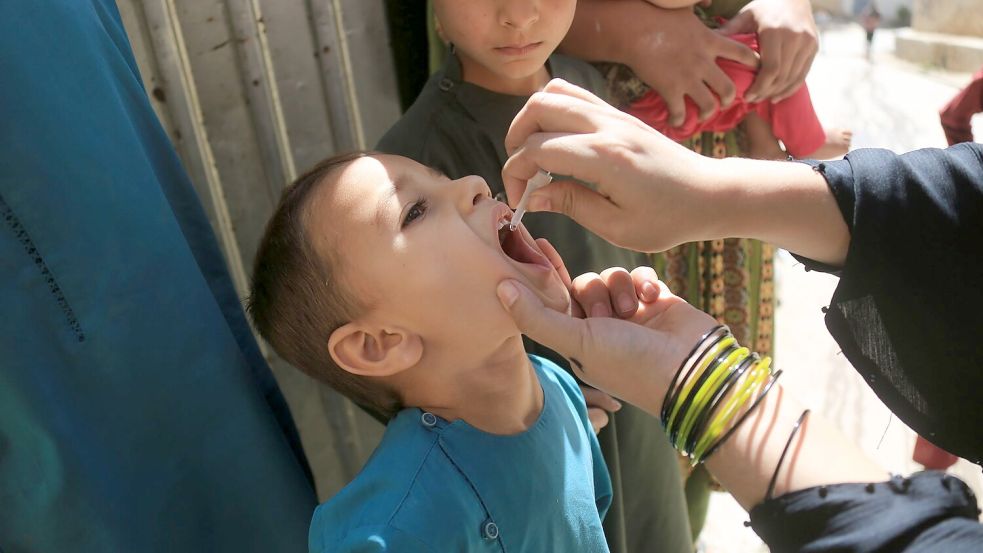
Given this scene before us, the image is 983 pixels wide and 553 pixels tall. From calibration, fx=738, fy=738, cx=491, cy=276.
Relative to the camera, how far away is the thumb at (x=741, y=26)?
1797 mm

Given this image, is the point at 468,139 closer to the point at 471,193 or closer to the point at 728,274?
the point at 471,193

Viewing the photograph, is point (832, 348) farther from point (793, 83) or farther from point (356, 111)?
point (356, 111)

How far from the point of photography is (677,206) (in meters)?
1.03

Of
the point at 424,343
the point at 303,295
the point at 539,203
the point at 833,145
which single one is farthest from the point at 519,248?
the point at 833,145

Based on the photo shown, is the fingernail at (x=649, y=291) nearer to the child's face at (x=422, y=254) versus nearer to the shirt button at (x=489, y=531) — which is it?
the child's face at (x=422, y=254)

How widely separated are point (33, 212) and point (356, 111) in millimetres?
1009

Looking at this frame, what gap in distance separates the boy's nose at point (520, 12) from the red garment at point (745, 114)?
1.42 ft

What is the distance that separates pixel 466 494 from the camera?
110cm

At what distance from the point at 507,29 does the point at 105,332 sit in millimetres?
880

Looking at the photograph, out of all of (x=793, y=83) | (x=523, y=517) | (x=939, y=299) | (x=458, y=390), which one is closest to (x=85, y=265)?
(x=458, y=390)

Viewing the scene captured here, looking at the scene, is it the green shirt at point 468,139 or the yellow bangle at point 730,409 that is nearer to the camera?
the yellow bangle at point 730,409

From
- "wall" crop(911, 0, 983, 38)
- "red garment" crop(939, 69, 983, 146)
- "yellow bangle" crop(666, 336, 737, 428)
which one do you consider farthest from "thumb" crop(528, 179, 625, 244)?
"wall" crop(911, 0, 983, 38)

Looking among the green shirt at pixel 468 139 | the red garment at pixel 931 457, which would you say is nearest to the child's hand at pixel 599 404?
the green shirt at pixel 468 139

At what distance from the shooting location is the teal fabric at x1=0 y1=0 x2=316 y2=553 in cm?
94
